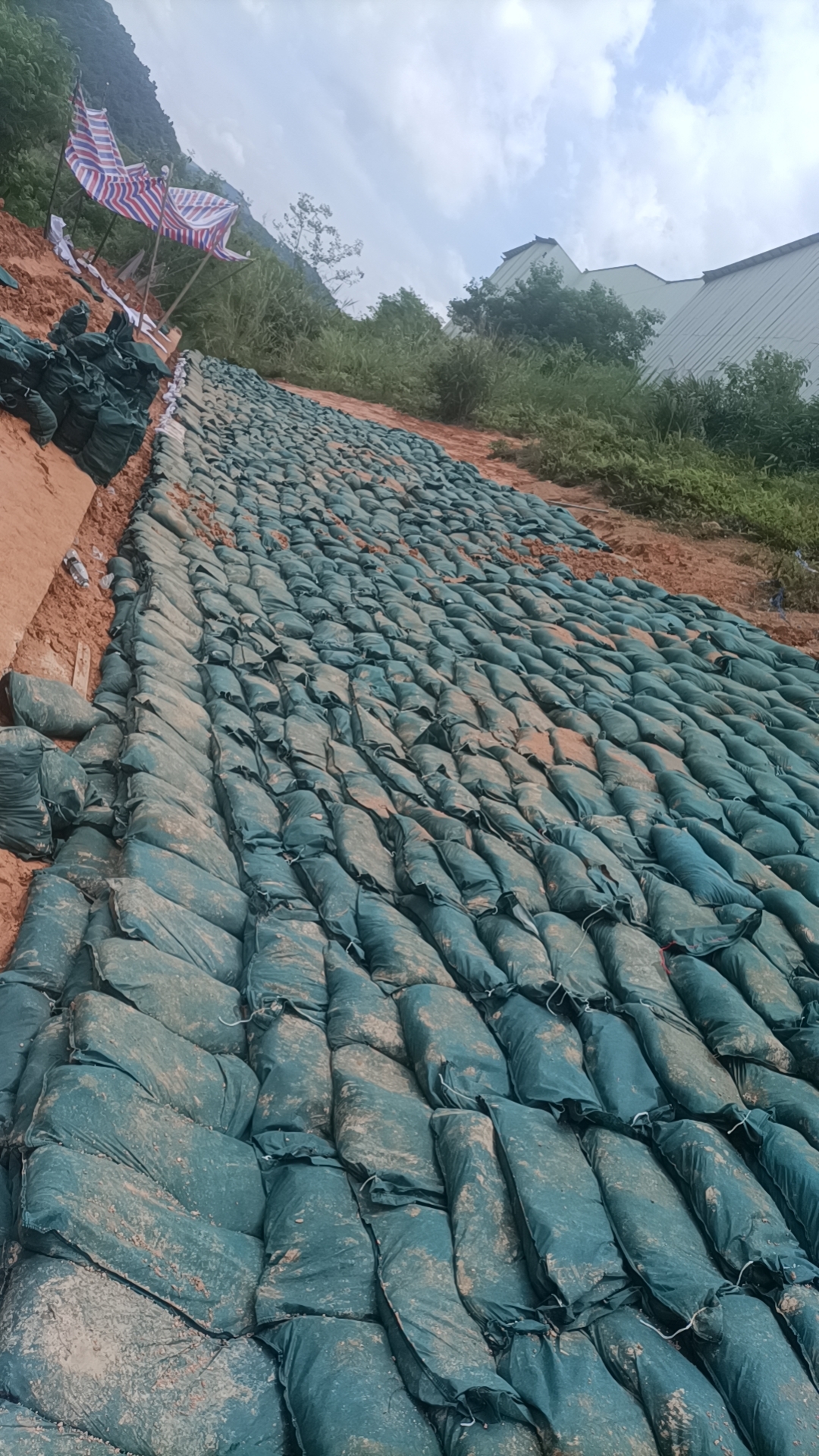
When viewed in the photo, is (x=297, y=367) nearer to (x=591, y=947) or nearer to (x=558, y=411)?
(x=558, y=411)

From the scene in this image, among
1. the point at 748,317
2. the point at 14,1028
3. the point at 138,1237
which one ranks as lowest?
the point at 14,1028

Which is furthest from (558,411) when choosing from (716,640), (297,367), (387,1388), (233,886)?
(387,1388)

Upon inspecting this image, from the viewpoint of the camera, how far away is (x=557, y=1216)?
1.73m

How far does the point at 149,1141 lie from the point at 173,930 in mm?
653

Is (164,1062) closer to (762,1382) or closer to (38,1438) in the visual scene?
(38,1438)

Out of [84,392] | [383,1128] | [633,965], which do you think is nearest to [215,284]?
[84,392]

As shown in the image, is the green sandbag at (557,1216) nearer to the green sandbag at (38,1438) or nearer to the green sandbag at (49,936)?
the green sandbag at (38,1438)

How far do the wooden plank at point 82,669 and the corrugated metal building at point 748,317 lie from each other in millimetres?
14843

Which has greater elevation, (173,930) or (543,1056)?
(543,1056)

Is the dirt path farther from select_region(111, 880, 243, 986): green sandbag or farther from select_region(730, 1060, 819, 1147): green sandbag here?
select_region(111, 880, 243, 986): green sandbag

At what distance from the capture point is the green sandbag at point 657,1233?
164cm

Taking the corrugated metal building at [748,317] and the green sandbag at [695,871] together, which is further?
the corrugated metal building at [748,317]

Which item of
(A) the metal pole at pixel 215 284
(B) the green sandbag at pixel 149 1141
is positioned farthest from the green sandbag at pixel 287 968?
(A) the metal pole at pixel 215 284

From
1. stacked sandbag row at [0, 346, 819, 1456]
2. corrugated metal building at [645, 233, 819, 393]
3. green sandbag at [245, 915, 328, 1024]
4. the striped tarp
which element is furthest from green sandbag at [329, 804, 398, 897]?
corrugated metal building at [645, 233, 819, 393]
